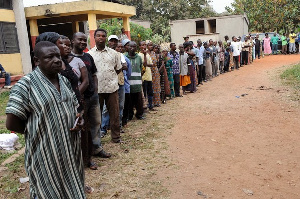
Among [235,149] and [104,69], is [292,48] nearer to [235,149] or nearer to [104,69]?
[235,149]

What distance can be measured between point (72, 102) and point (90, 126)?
181 cm

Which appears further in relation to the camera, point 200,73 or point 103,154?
point 200,73

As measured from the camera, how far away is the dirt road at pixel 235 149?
3.45m

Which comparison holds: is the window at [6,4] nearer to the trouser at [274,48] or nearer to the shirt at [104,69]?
the shirt at [104,69]

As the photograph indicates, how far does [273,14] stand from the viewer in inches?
1126

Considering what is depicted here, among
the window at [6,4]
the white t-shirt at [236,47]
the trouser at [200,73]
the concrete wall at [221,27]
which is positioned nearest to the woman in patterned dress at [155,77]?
the trouser at [200,73]

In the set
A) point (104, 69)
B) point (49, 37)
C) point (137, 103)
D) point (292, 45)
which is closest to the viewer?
point (49, 37)


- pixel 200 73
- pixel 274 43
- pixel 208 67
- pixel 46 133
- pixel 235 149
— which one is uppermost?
pixel 274 43

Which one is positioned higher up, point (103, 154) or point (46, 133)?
point (46, 133)

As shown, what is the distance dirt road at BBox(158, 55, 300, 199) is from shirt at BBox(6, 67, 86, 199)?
1.46 meters

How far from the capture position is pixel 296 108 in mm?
6941

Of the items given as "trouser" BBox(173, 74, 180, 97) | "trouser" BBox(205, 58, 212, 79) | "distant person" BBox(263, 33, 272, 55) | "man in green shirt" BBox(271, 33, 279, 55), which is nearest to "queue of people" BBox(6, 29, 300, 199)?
"trouser" BBox(173, 74, 180, 97)

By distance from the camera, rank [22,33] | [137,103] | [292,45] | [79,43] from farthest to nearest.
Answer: [292,45] < [22,33] < [137,103] < [79,43]

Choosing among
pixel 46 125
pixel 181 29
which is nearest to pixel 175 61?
pixel 46 125
